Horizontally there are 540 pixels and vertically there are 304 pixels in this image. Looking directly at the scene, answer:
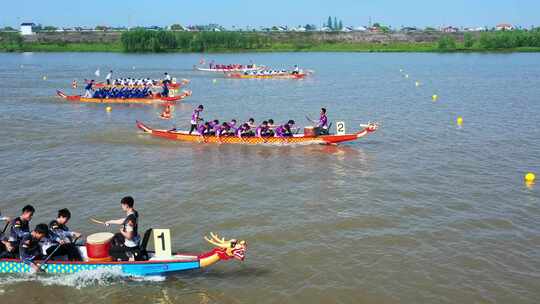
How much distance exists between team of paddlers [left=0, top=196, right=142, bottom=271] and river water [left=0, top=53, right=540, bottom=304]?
0.57 metres

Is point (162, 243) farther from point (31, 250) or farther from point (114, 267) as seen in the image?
point (31, 250)

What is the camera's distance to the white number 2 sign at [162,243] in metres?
11.6

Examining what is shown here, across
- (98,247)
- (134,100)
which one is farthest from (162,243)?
(134,100)

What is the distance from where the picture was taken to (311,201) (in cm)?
1766

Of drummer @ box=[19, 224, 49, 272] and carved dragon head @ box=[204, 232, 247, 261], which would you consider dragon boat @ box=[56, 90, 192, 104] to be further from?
carved dragon head @ box=[204, 232, 247, 261]

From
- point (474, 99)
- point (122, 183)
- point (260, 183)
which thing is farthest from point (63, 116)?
point (474, 99)

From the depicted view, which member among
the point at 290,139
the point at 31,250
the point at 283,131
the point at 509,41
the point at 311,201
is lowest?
the point at 311,201

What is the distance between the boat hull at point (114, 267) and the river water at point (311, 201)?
0.83ft

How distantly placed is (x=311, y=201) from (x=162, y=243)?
22.9ft

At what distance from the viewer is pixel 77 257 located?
12102 mm

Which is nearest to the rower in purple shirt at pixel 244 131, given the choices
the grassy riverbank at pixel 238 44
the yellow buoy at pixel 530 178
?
the yellow buoy at pixel 530 178

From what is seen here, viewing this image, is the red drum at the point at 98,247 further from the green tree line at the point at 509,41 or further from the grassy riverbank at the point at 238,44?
the green tree line at the point at 509,41

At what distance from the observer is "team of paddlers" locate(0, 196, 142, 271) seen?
1164 cm

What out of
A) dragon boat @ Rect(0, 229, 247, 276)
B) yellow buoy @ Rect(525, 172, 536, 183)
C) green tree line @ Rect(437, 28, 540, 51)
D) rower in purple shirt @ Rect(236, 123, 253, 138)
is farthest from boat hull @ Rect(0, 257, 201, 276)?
green tree line @ Rect(437, 28, 540, 51)
